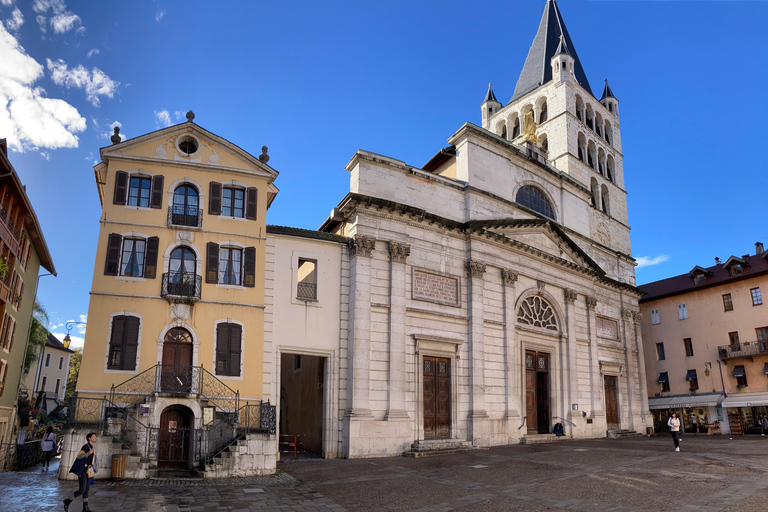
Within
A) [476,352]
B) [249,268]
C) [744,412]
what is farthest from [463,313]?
[744,412]

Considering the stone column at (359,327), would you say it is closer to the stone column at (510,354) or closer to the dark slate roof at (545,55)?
the stone column at (510,354)

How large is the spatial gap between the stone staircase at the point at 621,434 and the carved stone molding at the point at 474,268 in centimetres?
1378

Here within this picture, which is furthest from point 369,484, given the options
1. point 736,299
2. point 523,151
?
point 736,299

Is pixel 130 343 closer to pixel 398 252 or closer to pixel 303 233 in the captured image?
pixel 303 233

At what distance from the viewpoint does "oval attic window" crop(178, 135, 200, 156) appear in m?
22.2

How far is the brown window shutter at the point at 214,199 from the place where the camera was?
21.9 meters

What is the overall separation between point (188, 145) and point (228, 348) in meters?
7.87

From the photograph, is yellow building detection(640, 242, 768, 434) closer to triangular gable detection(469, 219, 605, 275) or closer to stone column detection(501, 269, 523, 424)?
triangular gable detection(469, 219, 605, 275)

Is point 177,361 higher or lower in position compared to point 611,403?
higher

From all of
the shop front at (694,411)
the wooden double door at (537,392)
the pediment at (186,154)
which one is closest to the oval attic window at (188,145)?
the pediment at (186,154)

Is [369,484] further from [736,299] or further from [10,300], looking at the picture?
[736,299]

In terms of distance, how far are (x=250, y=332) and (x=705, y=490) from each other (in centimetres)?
1491

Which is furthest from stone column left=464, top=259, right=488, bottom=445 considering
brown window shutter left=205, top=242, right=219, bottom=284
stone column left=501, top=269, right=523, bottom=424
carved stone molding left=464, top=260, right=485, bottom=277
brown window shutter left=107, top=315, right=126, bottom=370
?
brown window shutter left=107, top=315, right=126, bottom=370

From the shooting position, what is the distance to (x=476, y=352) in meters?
27.2
